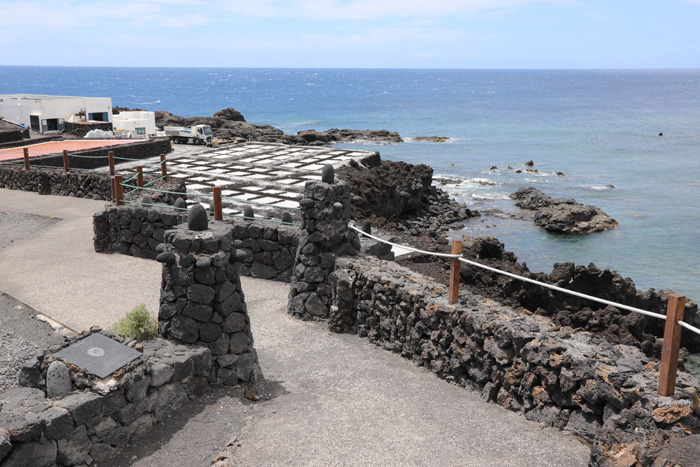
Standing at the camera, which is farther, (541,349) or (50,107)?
(50,107)

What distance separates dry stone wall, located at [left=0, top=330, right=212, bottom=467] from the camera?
222 inches

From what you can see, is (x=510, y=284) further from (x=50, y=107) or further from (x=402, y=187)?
(x=50, y=107)

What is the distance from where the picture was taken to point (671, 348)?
18.4ft

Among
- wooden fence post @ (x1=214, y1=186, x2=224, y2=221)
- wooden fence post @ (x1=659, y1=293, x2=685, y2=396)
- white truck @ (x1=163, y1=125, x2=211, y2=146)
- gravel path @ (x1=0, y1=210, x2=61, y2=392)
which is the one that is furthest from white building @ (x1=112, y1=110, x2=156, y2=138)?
wooden fence post @ (x1=659, y1=293, x2=685, y2=396)

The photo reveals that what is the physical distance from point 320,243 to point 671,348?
6.69 m

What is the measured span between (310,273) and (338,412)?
399 centimetres

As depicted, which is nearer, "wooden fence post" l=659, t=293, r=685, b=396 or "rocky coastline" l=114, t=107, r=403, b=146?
"wooden fence post" l=659, t=293, r=685, b=396

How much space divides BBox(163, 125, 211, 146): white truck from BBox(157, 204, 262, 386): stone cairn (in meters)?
32.4

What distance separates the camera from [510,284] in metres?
15.4

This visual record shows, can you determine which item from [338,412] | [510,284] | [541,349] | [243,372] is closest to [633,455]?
[541,349]

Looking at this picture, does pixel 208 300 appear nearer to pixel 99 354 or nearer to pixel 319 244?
pixel 99 354

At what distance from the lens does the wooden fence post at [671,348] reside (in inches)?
221

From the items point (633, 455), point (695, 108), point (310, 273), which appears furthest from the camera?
point (695, 108)

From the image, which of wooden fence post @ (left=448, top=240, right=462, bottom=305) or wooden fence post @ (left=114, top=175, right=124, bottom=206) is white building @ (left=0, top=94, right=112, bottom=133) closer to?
wooden fence post @ (left=114, top=175, right=124, bottom=206)
